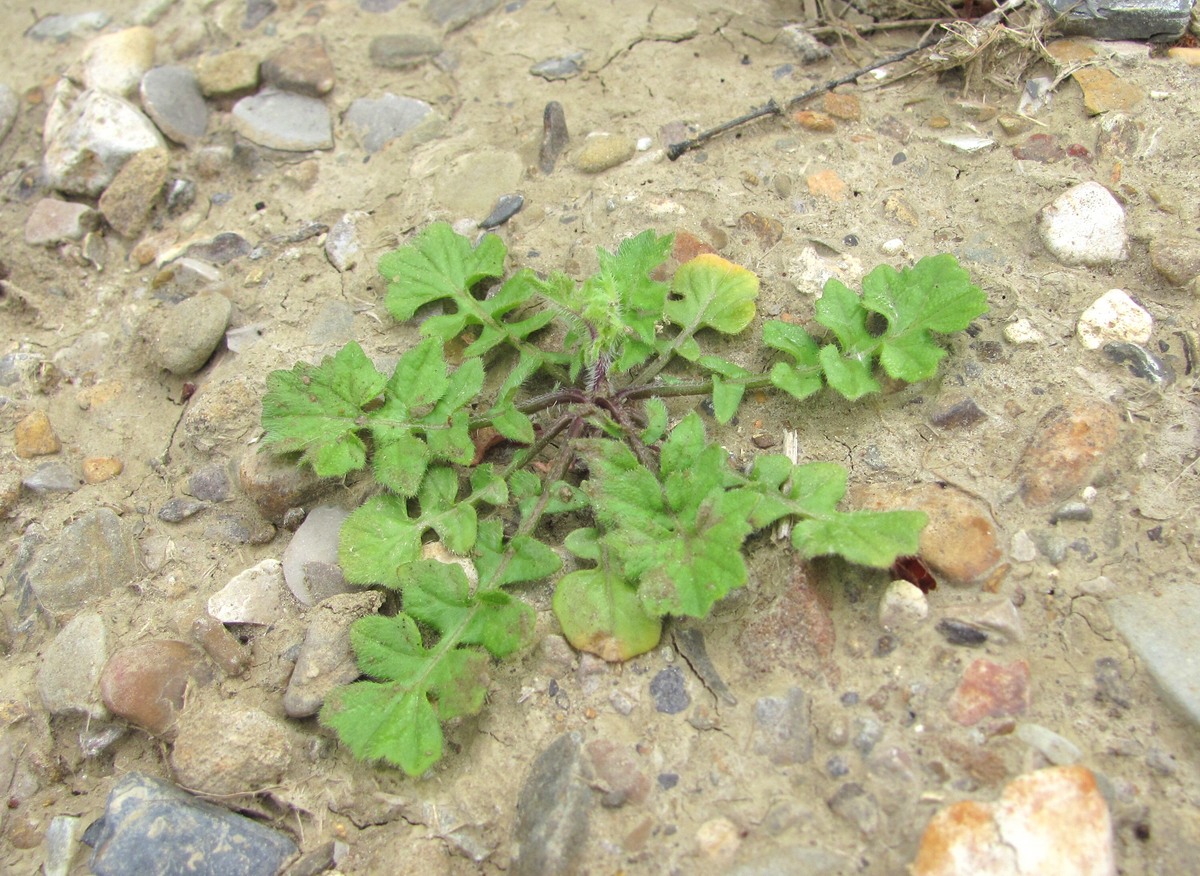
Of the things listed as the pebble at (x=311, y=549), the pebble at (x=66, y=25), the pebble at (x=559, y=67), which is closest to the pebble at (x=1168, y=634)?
the pebble at (x=311, y=549)

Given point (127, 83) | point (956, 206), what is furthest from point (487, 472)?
point (127, 83)

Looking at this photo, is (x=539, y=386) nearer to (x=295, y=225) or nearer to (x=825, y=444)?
(x=825, y=444)

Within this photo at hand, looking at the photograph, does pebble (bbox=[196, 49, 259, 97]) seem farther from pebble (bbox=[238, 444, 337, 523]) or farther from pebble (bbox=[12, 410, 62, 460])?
pebble (bbox=[238, 444, 337, 523])

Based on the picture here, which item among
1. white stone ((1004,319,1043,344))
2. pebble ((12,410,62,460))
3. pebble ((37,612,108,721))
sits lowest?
pebble ((37,612,108,721))

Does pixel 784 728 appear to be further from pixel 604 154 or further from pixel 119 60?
pixel 119 60

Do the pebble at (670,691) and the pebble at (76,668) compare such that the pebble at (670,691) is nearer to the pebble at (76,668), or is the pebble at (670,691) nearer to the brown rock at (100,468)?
the pebble at (76,668)

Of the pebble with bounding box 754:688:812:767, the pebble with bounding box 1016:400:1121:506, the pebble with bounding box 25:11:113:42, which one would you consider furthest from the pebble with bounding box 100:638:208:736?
the pebble with bounding box 25:11:113:42
